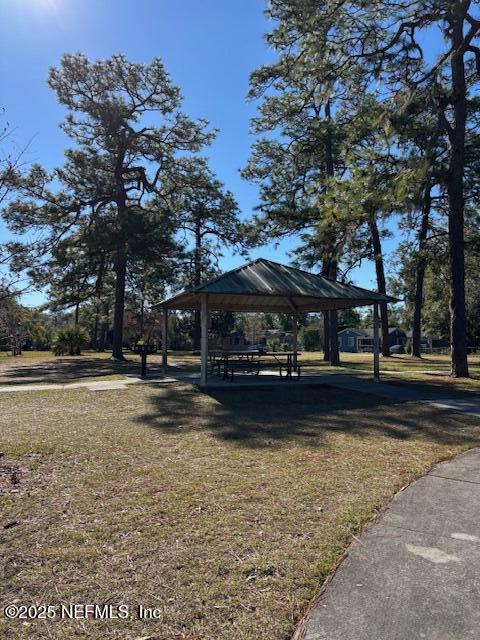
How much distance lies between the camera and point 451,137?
13.3 metres

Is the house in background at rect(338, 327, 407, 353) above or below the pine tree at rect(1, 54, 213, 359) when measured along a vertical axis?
below

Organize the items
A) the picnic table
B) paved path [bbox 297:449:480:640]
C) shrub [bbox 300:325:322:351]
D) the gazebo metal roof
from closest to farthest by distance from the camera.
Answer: paved path [bbox 297:449:480:640] → the gazebo metal roof → the picnic table → shrub [bbox 300:325:322:351]

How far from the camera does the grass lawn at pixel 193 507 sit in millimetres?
2420

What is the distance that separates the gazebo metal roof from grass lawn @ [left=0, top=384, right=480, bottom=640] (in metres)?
3.89

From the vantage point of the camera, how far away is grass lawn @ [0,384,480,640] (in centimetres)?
242

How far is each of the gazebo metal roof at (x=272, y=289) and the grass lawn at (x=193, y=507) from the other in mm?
3889

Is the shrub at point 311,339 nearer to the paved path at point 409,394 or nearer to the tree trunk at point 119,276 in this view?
the tree trunk at point 119,276

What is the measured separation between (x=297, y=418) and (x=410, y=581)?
508 cm

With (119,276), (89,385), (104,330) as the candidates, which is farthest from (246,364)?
(104,330)

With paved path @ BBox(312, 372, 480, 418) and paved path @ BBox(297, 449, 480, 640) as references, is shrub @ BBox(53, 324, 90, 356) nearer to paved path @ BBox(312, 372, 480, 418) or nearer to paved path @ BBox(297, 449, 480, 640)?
paved path @ BBox(312, 372, 480, 418)

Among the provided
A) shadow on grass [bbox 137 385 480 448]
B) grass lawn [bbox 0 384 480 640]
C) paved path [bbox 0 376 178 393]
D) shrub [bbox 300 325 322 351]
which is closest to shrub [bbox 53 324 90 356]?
paved path [bbox 0 376 178 393]

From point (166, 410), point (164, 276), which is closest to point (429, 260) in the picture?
point (166, 410)

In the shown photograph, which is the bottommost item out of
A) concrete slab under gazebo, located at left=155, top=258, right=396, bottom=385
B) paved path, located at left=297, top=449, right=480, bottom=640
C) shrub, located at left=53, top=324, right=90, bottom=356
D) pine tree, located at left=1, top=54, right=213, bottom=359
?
paved path, located at left=297, top=449, right=480, bottom=640

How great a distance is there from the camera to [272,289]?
11.2 m
